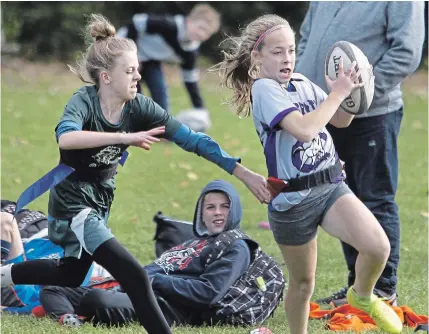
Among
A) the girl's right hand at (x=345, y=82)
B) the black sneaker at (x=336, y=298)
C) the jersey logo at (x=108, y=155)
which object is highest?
the girl's right hand at (x=345, y=82)

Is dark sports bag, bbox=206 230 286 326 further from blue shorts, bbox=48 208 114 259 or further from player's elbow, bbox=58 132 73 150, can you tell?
player's elbow, bbox=58 132 73 150

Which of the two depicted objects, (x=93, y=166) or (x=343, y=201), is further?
(x=93, y=166)

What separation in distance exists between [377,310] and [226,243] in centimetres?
124

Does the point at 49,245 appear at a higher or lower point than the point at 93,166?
lower

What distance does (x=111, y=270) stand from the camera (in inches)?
173

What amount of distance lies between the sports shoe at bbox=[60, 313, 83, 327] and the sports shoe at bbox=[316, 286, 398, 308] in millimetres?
1559

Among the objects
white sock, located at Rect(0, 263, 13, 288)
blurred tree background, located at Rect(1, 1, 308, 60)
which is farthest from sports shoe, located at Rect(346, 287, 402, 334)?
blurred tree background, located at Rect(1, 1, 308, 60)

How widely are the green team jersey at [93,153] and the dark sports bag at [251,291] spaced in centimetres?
99

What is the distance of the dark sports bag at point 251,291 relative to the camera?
526cm

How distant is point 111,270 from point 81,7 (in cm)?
1742

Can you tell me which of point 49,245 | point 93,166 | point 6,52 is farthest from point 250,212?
→ point 6,52

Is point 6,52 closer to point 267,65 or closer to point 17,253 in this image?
point 17,253

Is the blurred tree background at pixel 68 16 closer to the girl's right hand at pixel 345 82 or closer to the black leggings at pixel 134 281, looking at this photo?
the girl's right hand at pixel 345 82

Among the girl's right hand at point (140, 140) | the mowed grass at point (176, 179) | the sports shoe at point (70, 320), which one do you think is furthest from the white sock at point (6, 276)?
the girl's right hand at point (140, 140)
